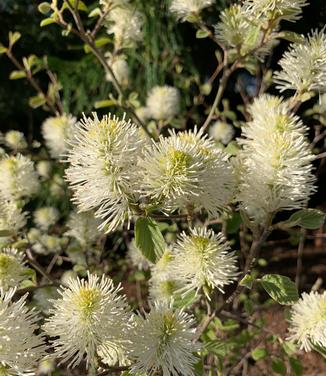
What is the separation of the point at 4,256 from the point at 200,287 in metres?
0.39

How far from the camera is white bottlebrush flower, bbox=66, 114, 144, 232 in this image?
31.8 inches

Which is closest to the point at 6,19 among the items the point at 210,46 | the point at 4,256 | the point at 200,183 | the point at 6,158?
the point at 210,46

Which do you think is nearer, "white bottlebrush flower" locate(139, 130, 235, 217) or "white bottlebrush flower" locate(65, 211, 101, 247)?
"white bottlebrush flower" locate(139, 130, 235, 217)

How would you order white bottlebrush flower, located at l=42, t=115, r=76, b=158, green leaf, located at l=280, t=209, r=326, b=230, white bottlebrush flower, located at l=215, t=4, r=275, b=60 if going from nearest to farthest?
green leaf, located at l=280, t=209, r=326, b=230 < white bottlebrush flower, located at l=215, t=4, r=275, b=60 < white bottlebrush flower, located at l=42, t=115, r=76, b=158

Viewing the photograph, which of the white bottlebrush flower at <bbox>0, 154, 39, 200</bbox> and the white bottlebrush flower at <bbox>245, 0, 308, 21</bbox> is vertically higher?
the white bottlebrush flower at <bbox>245, 0, 308, 21</bbox>

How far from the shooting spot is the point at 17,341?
764 mm

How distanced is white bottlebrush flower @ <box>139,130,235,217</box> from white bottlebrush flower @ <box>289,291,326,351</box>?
29cm

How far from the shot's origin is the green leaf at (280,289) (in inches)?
36.3

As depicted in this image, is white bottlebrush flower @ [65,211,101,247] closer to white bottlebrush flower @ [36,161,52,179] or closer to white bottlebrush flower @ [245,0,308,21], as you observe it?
white bottlebrush flower @ [36,161,52,179]

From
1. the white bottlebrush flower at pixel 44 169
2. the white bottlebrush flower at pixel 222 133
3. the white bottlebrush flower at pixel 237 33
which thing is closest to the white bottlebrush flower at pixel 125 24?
the white bottlebrush flower at pixel 237 33

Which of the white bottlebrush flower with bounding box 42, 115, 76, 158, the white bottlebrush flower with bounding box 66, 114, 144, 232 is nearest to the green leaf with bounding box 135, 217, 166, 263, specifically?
the white bottlebrush flower with bounding box 66, 114, 144, 232

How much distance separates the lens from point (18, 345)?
2.51 feet

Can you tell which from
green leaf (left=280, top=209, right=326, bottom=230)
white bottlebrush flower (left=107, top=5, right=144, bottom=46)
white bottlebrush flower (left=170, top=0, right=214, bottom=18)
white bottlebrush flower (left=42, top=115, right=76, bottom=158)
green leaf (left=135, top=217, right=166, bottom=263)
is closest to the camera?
green leaf (left=135, top=217, right=166, bottom=263)

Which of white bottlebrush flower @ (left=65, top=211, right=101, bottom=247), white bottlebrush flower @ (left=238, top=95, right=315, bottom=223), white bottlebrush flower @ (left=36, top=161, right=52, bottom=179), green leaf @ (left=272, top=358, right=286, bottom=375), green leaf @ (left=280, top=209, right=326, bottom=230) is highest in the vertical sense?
white bottlebrush flower @ (left=238, top=95, right=315, bottom=223)
